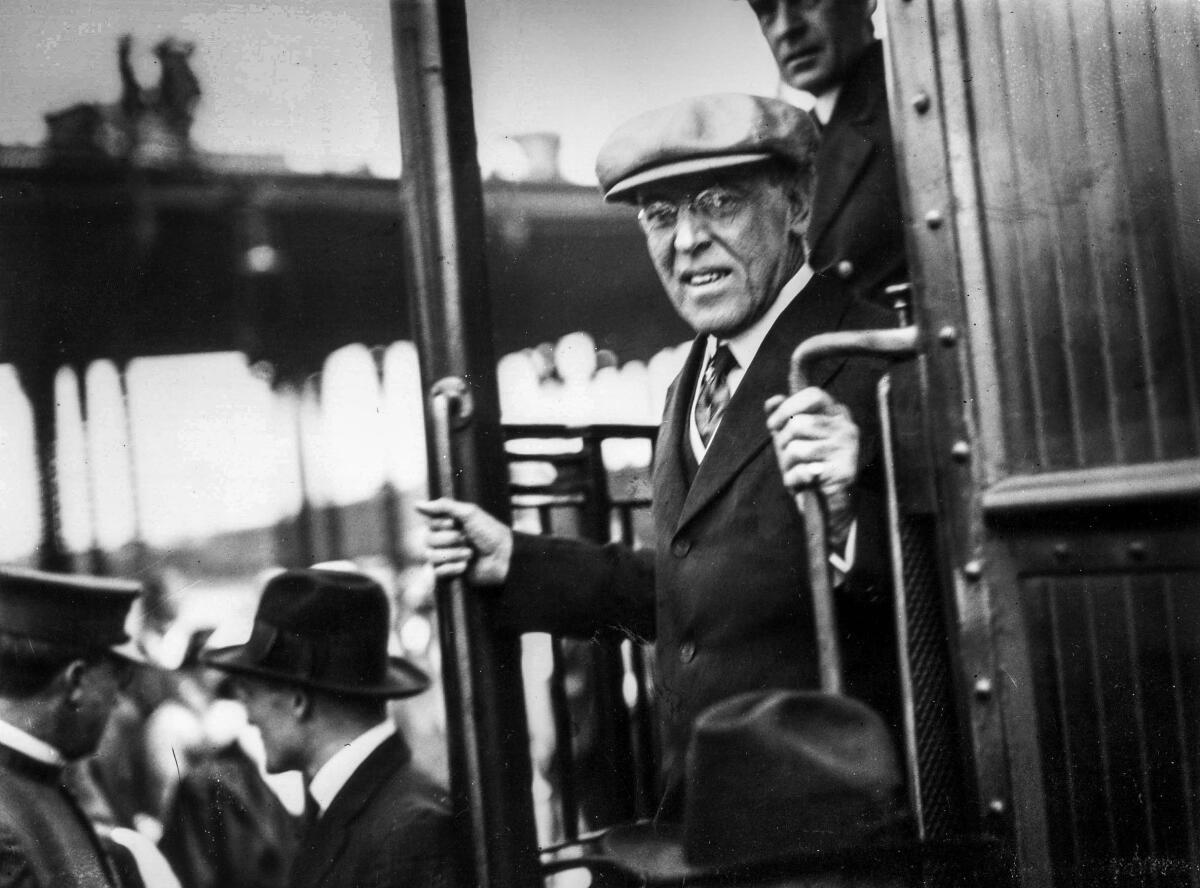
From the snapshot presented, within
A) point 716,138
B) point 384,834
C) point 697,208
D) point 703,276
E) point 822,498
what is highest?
point 716,138

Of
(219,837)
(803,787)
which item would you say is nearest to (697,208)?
(803,787)

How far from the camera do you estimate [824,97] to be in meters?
2.26

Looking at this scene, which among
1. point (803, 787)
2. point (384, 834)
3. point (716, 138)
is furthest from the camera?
point (384, 834)

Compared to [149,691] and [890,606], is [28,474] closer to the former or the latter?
[149,691]

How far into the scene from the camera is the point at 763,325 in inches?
88.7

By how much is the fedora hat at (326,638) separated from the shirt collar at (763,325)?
0.80 metres

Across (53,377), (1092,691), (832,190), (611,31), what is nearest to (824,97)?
(832,190)

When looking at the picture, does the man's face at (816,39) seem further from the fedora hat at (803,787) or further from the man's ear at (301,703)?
the man's ear at (301,703)

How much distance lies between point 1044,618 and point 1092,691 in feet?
0.48

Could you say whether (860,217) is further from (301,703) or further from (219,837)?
(219,837)

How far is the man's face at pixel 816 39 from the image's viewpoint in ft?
7.39

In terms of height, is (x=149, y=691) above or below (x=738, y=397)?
below

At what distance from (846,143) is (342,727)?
142cm

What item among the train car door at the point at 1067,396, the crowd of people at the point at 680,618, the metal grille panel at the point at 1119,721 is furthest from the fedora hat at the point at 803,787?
the metal grille panel at the point at 1119,721
